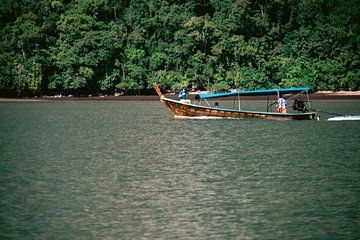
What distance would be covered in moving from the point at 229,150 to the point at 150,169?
5.98 metres

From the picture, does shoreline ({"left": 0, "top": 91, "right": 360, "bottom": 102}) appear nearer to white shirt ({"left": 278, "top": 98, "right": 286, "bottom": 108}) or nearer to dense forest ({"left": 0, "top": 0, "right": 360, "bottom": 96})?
dense forest ({"left": 0, "top": 0, "right": 360, "bottom": 96})

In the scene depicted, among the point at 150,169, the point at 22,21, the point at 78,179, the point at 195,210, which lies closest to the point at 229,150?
the point at 150,169

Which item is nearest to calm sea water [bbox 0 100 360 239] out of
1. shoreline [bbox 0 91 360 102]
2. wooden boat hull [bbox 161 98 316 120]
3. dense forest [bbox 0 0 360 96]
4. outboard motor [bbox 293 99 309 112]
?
wooden boat hull [bbox 161 98 316 120]

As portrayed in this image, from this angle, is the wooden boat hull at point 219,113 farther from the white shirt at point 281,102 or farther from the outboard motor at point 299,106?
the white shirt at point 281,102

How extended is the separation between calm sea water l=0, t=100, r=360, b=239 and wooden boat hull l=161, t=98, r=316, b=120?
27.3ft

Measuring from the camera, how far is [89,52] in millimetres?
78812

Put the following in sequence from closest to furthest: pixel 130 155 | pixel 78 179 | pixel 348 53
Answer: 1. pixel 78 179
2. pixel 130 155
3. pixel 348 53

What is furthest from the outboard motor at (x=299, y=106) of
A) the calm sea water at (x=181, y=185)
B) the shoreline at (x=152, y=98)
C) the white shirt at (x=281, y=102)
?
the shoreline at (x=152, y=98)

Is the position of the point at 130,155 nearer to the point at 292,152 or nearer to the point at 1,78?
the point at 292,152

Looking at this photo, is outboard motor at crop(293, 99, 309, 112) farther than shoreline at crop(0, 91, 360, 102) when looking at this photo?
No

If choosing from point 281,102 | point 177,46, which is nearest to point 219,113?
point 281,102

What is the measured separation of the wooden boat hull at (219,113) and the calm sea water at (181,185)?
328 inches

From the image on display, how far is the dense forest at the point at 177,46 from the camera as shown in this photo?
77.4 meters

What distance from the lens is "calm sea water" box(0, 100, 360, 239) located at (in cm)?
1509
